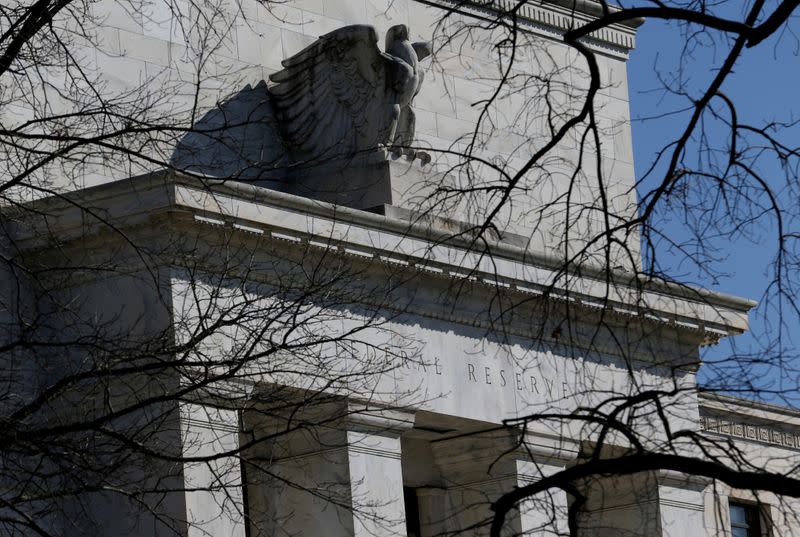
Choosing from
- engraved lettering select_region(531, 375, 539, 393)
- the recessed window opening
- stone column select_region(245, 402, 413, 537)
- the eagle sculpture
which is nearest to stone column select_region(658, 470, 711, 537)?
engraved lettering select_region(531, 375, 539, 393)

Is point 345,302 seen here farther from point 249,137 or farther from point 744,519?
point 744,519

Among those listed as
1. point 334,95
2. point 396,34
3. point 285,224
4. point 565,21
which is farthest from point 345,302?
point 565,21

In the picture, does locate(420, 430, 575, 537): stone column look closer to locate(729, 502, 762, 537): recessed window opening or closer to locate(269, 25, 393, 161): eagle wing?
locate(269, 25, 393, 161): eagle wing

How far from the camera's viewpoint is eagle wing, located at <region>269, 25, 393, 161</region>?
106 ft

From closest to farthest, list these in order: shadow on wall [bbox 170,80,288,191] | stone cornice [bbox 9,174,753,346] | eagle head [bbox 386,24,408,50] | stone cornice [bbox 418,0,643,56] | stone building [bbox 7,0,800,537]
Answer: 1. stone building [bbox 7,0,800,537]
2. stone cornice [bbox 9,174,753,346]
3. shadow on wall [bbox 170,80,288,191]
4. eagle head [bbox 386,24,408,50]
5. stone cornice [bbox 418,0,643,56]

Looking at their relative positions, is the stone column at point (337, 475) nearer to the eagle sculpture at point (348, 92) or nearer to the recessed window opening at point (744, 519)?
the eagle sculpture at point (348, 92)

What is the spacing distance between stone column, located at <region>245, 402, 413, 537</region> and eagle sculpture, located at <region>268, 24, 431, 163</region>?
4.48 meters

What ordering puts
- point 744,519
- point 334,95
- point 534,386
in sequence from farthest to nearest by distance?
point 744,519 < point 534,386 < point 334,95

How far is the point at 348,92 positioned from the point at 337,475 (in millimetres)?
6325

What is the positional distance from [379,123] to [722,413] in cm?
1269

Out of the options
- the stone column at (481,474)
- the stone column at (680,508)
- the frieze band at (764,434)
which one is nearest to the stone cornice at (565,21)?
the stone column at (481,474)

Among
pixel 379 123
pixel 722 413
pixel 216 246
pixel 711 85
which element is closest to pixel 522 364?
pixel 379 123

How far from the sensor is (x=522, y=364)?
3294 centimetres

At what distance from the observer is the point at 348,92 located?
3244cm
